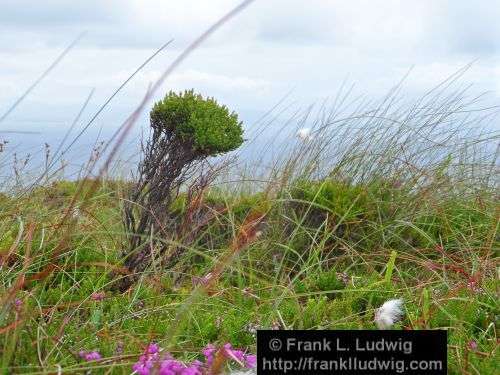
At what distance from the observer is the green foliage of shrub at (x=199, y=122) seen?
5.30 meters

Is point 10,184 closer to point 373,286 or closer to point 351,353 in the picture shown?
point 373,286

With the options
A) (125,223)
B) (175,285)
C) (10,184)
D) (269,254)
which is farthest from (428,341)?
(10,184)

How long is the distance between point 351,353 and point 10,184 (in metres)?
5.30

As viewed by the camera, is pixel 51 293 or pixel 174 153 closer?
pixel 51 293

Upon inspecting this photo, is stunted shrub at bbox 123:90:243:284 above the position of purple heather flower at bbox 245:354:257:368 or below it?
above

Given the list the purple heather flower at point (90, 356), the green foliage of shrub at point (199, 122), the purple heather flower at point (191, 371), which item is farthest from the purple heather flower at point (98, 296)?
the green foliage of shrub at point (199, 122)

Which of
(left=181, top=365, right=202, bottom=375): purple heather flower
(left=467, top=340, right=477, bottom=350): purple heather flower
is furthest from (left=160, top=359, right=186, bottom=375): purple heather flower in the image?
(left=467, top=340, right=477, bottom=350): purple heather flower

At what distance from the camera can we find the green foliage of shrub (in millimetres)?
5305

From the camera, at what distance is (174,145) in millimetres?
5461

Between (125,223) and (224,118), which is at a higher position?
(224,118)

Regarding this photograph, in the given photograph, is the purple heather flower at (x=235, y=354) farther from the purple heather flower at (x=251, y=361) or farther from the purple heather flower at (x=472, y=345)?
the purple heather flower at (x=472, y=345)

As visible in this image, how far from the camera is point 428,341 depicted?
2.96 metres

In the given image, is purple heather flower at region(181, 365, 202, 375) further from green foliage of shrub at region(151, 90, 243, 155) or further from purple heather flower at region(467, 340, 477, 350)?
green foliage of shrub at region(151, 90, 243, 155)

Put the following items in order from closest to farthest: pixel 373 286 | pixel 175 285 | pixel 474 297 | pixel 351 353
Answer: pixel 351 353 → pixel 474 297 → pixel 373 286 → pixel 175 285
